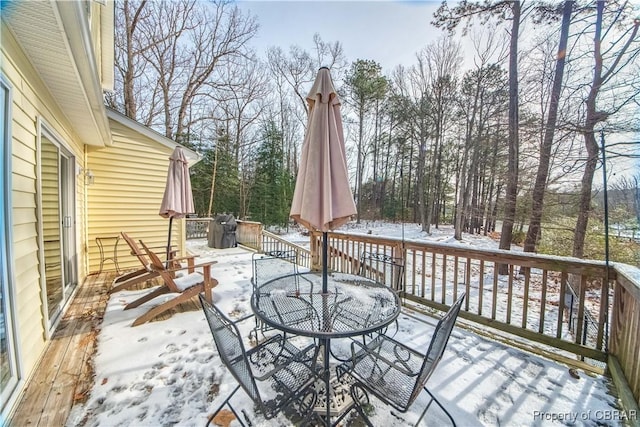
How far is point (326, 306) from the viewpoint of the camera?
6.72ft

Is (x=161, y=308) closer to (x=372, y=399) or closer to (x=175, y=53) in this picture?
(x=372, y=399)

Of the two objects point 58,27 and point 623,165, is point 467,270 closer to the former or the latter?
point 58,27

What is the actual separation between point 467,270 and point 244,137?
1558 centimetres

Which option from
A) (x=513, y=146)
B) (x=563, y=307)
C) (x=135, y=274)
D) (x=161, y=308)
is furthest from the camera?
(x=513, y=146)

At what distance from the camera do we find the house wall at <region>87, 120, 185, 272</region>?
5.20 m

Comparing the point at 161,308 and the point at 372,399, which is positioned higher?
the point at 161,308

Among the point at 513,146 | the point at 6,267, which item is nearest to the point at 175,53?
the point at 6,267

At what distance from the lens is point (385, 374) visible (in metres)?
1.75

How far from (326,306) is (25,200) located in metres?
2.75

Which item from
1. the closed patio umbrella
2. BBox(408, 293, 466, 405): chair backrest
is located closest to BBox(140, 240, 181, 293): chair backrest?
the closed patio umbrella

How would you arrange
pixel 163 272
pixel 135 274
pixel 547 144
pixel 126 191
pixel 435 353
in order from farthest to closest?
pixel 547 144 < pixel 126 191 < pixel 135 274 < pixel 163 272 < pixel 435 353

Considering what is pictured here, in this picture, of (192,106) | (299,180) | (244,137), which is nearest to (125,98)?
(192,106)

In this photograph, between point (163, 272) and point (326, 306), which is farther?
point (163, 272)

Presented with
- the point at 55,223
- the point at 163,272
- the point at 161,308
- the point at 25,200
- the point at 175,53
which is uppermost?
the point at 175,53
